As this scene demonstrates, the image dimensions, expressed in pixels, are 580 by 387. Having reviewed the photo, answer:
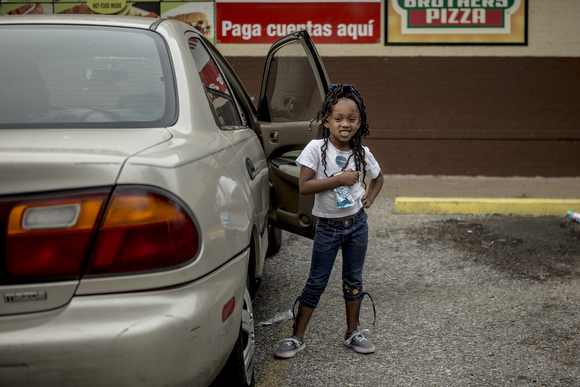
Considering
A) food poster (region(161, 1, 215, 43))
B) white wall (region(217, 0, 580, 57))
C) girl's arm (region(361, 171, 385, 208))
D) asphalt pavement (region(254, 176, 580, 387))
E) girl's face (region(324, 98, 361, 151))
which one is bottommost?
asphalt pavement (region(254, 176, 580, 387))

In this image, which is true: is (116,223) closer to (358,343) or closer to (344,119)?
(344,119)

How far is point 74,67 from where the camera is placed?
2.43 m

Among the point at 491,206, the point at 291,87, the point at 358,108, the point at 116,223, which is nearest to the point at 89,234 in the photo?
the point at 116,223

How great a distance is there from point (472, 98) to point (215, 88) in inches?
283

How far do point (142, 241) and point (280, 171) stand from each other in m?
2.33

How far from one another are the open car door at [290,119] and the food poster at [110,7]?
583cm

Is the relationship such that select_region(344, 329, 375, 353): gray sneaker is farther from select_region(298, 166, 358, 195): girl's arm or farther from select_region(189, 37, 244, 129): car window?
select_region(189, 37, 244, 129): car window

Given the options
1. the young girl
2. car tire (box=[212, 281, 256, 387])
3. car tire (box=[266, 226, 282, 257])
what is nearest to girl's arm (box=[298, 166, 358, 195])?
the young girl

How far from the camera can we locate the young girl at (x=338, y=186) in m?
2.99

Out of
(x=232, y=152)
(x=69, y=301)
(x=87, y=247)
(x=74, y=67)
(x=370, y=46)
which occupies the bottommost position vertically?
(x=69, y=301)

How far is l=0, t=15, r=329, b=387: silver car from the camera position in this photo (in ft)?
5.15

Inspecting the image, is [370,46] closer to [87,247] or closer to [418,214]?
[418,214]

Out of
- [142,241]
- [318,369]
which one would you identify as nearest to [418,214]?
[318,369]

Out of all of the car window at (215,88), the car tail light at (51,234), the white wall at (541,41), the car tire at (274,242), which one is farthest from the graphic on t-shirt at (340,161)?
the white wall at (541,41)
